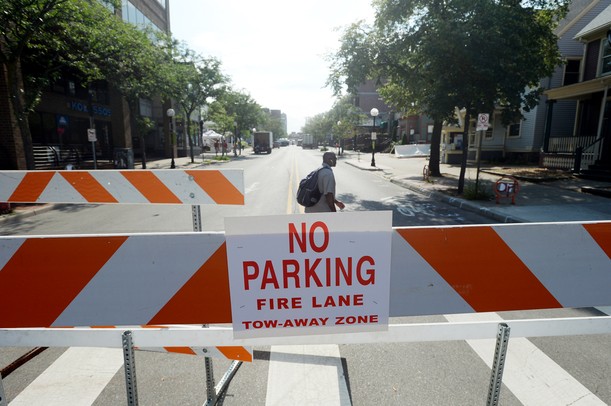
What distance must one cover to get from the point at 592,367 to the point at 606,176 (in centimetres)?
1663

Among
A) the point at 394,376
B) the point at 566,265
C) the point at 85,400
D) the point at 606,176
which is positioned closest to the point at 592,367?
the point at 394,376

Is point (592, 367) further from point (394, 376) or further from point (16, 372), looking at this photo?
point (16, 372)

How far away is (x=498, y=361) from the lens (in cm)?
Result: 185

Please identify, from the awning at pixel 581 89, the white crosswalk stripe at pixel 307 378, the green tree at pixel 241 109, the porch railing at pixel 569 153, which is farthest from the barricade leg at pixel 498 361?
the green tree at pixel 241 109

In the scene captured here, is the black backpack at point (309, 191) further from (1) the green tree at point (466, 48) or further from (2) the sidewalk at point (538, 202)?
(1) the green tree at point (466, 48)

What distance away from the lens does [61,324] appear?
1.77 meters

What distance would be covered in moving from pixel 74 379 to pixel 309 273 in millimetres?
2742

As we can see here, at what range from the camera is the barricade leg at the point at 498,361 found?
1.79 metres

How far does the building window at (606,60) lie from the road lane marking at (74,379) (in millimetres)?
26068

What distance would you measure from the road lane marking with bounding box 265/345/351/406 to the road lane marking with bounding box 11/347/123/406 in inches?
58.8

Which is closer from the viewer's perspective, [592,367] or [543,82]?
[592,367]

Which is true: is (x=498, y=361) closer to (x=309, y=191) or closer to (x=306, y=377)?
(x=306, y=377)

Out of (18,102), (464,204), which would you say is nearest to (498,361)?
(464,204)

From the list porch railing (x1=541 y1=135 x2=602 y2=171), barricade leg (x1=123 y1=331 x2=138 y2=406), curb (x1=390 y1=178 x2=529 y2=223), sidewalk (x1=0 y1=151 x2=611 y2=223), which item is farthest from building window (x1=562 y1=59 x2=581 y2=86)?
barricade leg (x1=123 y1=331 x2=138 y2=406)
